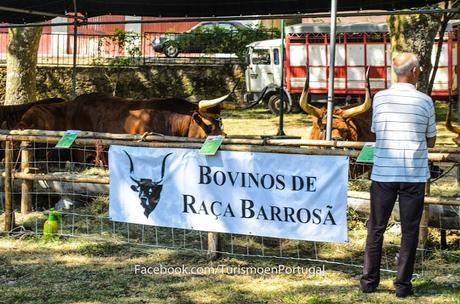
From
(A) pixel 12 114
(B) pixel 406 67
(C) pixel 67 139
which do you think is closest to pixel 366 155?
(B) pixel 406 67

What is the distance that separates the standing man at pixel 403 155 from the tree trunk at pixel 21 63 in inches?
442

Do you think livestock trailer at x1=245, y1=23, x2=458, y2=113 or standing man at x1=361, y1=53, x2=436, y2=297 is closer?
standing man at x1=361, y1=53, x2=436, y2=297

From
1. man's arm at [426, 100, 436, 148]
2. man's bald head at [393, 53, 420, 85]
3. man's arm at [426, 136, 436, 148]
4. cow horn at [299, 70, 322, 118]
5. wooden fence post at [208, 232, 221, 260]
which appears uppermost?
man's bald head at [393, 53, 420, 85]

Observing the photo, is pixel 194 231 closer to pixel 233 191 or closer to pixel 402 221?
pixel 233 191

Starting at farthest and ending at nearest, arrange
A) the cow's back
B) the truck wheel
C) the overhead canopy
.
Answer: the truck wheel
the cow's back
the overhead canopy

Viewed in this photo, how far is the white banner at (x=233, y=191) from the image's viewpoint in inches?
245

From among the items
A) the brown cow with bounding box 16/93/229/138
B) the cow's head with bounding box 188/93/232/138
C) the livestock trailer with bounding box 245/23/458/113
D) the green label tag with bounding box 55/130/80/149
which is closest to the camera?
the green label tag with bounding box 55/130/80/149

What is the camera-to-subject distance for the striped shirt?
5438mm

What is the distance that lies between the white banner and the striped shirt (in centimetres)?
68

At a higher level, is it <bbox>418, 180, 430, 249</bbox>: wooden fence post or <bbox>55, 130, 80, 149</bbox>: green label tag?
<bbox>55, 130, 80, 149</bbox>: green label tag

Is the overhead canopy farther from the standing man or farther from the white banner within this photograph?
the standing man

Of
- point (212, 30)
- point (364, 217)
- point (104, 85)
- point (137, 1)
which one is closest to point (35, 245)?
point (364, 217)

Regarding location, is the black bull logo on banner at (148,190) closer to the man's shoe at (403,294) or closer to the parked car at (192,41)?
the man's shoe at (403,294)

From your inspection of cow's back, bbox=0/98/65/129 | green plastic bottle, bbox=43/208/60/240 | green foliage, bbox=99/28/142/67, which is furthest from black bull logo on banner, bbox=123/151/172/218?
green foliage, bbox=99/28/142/67
